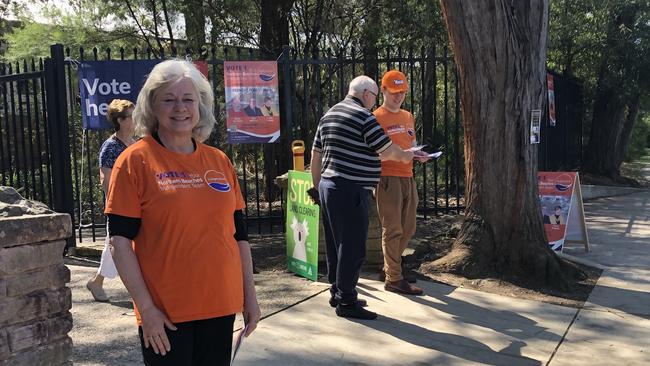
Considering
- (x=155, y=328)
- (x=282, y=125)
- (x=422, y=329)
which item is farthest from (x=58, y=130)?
(x=155, y=328)

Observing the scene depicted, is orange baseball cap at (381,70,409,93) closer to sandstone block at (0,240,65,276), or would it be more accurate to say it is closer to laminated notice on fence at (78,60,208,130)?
laminated notice on fence at (78,60,208,130)

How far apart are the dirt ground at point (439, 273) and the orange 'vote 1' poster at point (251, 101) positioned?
4.48ft

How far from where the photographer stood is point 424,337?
433cm

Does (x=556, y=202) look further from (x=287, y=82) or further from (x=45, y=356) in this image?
(x=45, y=356)

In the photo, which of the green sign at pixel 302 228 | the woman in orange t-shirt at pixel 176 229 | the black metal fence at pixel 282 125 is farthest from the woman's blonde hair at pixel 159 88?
the black metal fence at pixel 282 125

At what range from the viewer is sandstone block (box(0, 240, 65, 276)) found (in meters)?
2.69

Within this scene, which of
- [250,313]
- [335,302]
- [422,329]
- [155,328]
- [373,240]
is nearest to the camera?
[155,328]

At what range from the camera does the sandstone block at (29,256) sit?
2.69m

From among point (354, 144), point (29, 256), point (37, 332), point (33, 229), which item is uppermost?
point (354, 144)

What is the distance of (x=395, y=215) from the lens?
17.0 feet

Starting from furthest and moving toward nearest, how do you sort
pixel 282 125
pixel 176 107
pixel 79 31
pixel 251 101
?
1. pixel 79 31
2. pixel 282 125
3. pixel 251 101
4. pixel 176 107

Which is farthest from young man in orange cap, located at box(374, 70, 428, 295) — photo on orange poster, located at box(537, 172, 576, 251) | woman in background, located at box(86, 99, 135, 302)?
photo on orange poster, located at box(537, 172, 576, 251)

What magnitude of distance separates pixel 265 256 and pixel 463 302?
8.46ft

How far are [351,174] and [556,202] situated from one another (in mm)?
3824
